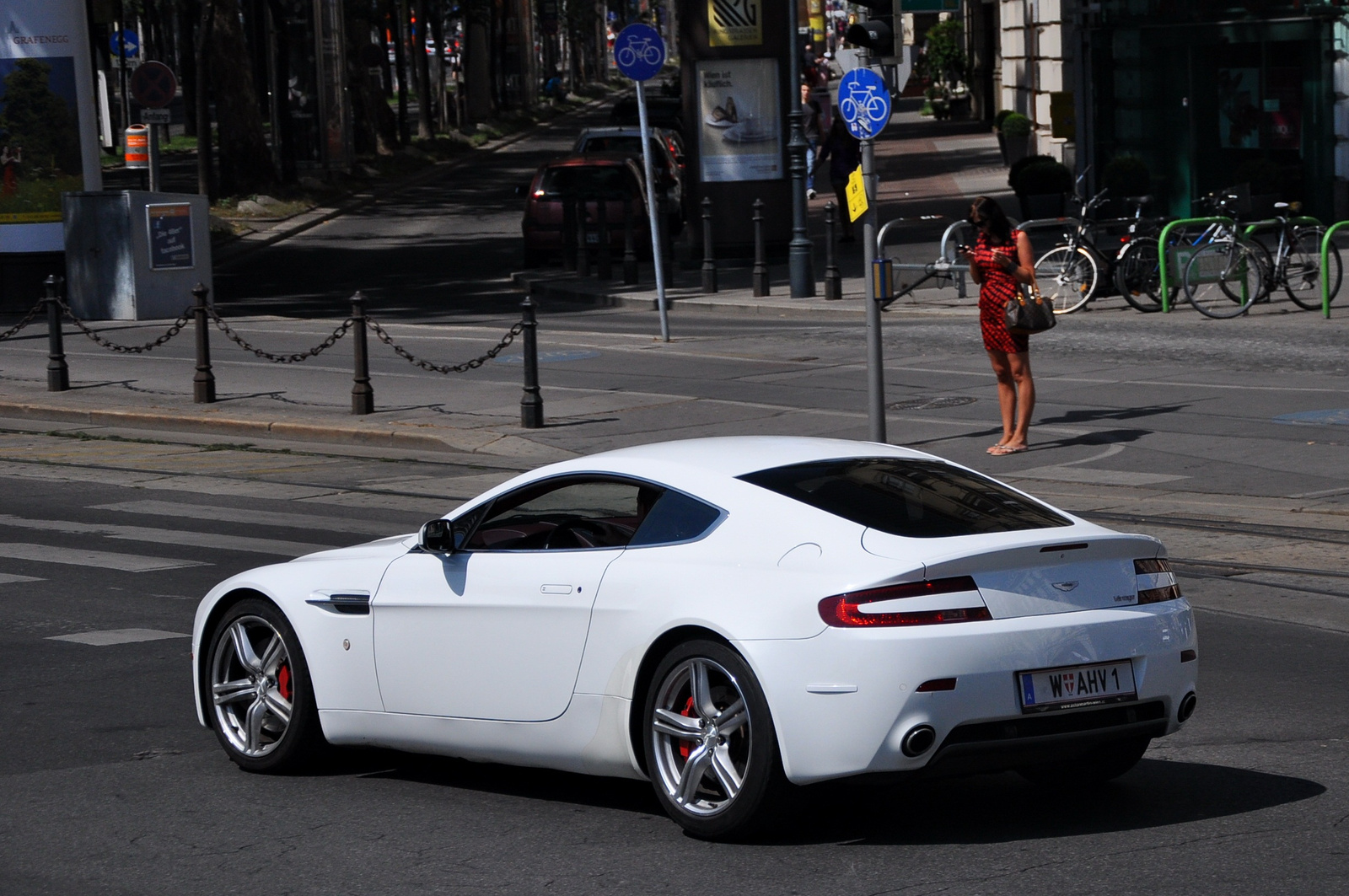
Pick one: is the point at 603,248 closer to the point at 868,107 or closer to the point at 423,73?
the point at 868,107

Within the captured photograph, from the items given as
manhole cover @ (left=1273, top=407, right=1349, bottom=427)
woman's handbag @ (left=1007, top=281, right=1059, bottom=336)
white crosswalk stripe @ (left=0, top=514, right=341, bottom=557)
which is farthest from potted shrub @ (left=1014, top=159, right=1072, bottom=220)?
white crosswalk stripe @ (left=0, top=514, right=341, bottom=557)

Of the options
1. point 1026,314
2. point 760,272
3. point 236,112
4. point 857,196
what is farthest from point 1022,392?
point 236,112

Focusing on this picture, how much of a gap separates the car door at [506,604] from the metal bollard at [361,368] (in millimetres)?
10514

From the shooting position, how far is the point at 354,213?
151 ft

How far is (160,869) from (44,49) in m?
23.4

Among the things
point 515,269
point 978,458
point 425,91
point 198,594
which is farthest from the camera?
A: point 425,91

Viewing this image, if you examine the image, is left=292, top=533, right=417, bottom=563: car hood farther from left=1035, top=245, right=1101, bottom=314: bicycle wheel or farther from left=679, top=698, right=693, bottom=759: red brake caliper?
left=1035, top=245, right=1101, bottom=314: bicycle wheel

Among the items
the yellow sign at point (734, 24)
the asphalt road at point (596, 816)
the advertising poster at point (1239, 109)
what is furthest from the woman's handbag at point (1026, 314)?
the advertising poster at point (1239, 109)

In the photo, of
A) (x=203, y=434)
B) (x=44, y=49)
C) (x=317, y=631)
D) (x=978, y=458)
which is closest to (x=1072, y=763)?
(x=317, y=631)

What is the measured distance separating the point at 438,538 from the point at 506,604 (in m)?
0.38

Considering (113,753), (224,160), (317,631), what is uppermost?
(224,160)

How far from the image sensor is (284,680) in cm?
691

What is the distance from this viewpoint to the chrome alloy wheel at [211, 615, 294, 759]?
272 inches

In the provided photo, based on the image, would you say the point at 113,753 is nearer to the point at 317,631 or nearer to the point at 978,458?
the point at 317,631
